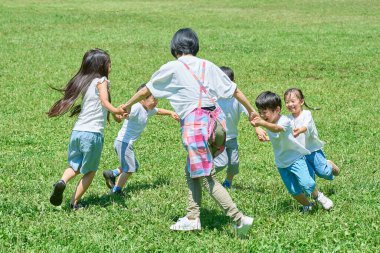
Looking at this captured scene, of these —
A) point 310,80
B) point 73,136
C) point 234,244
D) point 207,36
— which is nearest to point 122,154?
point 73,136

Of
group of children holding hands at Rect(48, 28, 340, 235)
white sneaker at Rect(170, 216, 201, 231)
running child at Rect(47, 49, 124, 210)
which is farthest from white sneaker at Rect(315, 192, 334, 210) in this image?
running child at Rect(47, 49, 124, 210)

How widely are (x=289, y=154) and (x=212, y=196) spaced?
1.30 m

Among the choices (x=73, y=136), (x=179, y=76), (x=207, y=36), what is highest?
(x=179, y=76)

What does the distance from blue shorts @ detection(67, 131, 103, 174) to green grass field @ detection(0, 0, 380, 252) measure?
466 mm

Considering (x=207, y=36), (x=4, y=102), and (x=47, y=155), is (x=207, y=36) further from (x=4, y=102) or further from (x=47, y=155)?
(x=47, y=155)

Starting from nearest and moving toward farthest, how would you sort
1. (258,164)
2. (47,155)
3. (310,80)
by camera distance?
(258,164) → (47,155) → (310,80)

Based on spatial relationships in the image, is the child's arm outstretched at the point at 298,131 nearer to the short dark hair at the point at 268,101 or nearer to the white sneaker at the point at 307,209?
the short dark hair at the point at 268,101

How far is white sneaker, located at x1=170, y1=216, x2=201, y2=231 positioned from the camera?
6641 millimetres

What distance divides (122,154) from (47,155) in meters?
2.82

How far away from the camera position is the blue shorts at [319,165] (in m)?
8.00

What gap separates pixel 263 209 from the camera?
7.46m

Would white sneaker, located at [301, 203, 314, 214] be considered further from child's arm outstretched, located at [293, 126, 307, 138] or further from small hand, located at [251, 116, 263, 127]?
small hand, located at [251, 116, 263, 127]

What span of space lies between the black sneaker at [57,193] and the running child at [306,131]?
2510 millimetres

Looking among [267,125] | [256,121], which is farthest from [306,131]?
[256,121]
